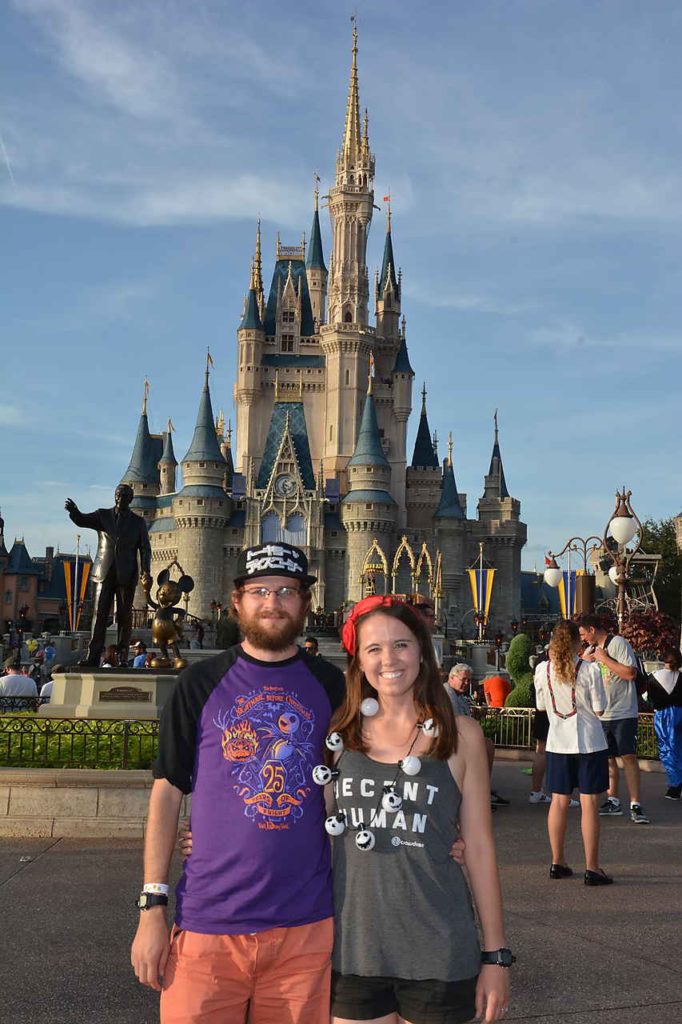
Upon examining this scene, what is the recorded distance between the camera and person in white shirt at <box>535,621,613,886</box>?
7324 millimetres

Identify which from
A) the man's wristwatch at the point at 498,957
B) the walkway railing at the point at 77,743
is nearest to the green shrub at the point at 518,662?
the walkway railing at the point at 77,743

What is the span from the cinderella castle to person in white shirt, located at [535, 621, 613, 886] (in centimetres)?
6324

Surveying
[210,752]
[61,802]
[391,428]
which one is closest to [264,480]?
[391,428]

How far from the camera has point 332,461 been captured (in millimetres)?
79438

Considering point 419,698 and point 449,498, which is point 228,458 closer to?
point 449,498

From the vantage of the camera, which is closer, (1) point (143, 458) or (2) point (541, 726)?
(2) point (541, 726)

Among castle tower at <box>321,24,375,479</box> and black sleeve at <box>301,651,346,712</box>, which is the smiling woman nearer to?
black sleeve at <box>301,651,346,712</box>

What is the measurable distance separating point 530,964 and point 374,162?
82.1 metres

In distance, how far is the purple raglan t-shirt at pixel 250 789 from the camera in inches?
124

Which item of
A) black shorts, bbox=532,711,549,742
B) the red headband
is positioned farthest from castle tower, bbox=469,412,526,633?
the red headband

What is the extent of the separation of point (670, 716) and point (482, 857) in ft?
31.3

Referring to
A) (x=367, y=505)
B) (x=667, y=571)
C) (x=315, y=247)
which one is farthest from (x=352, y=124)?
(x=667, y=571)

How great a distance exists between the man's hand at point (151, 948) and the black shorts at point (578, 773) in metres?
4.68

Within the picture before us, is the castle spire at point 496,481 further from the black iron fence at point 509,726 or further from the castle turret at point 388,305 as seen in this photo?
the black iron fence at point 509,726
